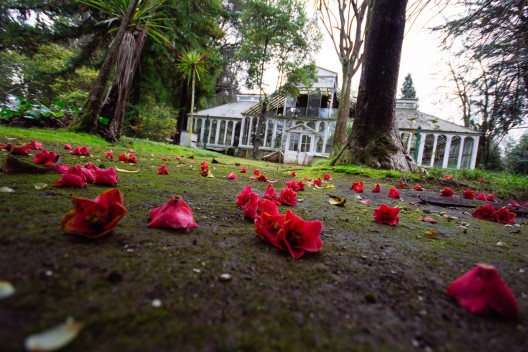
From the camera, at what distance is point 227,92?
3528 centimetres

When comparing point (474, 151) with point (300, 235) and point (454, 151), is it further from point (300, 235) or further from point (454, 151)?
point (300, 235)

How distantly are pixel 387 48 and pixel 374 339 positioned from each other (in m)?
5.28

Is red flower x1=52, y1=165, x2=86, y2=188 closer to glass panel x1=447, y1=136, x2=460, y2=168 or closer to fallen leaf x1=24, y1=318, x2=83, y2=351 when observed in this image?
fallen leaf x1=24, y1=318, x2=83, y2=351

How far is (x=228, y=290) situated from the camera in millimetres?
708

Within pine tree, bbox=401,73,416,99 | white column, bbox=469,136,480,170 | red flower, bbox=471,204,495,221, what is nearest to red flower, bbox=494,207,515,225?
red flower, bbox=471,204,495,221

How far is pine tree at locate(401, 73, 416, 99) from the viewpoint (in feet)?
141

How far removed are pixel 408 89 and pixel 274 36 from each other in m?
34.5

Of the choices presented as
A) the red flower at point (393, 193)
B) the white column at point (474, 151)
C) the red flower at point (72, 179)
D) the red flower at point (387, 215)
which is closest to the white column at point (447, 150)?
the white column at point (474, 151)

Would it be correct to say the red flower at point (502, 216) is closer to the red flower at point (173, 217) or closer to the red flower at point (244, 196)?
the red flower at point (244, 196)

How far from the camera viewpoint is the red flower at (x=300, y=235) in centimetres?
101

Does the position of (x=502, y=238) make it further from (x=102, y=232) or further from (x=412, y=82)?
(x=412, y=82)

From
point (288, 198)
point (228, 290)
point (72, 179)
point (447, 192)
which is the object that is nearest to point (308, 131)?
point (447, 192)

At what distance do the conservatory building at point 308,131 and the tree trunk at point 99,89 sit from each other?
15.1m

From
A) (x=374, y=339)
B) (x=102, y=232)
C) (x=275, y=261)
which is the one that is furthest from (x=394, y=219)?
(x=102, y=232)
